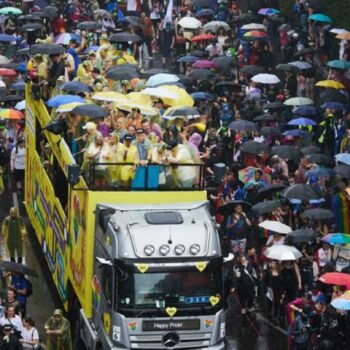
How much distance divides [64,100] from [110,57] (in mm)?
6392

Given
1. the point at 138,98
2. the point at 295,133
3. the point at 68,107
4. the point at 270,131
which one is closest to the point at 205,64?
the point at 270,131

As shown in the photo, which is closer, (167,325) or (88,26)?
(167,325)

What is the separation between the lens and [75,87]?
1346 inches

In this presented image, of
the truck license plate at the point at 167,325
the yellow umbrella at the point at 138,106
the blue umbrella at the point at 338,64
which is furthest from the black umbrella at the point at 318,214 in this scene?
the blue umbrella at the point at 338,64

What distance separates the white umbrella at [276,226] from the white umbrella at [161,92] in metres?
4.20

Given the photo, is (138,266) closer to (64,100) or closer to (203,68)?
(64,100)

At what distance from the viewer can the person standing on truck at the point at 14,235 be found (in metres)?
33.1

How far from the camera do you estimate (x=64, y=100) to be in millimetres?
32719

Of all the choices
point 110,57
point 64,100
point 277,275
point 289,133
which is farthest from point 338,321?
point 110,57

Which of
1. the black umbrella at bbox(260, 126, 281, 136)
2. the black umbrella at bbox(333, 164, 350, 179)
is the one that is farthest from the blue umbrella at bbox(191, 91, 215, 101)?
the black umbrella at bbox(333, 164, 350, 179)

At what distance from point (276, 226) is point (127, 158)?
413cm

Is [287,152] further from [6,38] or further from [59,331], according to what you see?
[6,38]

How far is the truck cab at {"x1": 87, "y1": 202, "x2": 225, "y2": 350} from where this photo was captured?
87.1ft

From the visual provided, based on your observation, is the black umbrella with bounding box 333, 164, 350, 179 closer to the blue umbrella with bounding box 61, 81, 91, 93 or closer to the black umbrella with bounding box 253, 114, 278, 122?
the black umbrella with bounding box 253, 114, 278, 122
